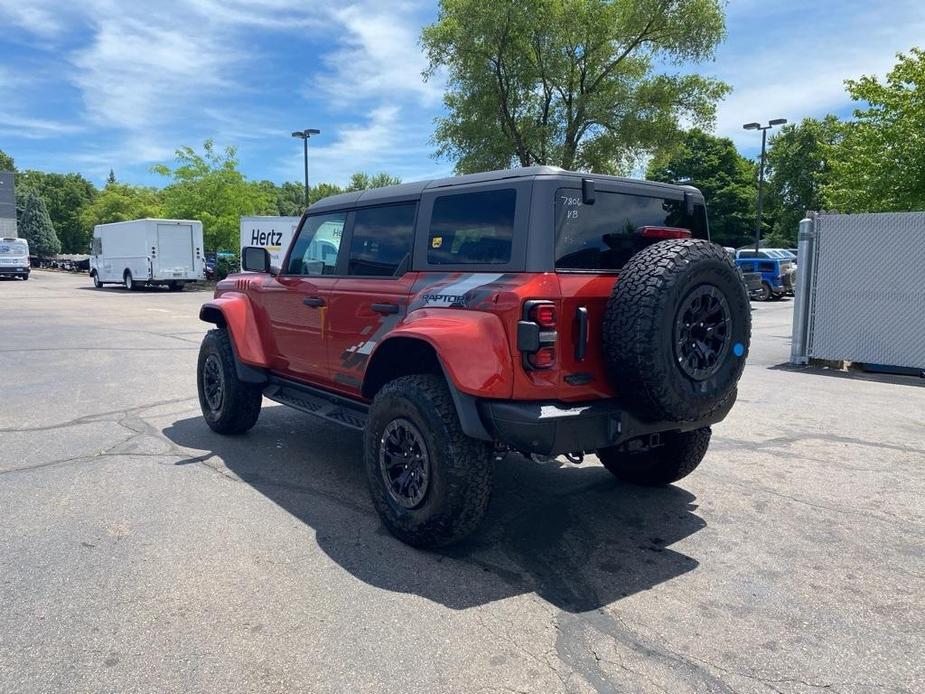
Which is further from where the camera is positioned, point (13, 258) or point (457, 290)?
point (13, 258)

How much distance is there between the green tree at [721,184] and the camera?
5062 centimetres

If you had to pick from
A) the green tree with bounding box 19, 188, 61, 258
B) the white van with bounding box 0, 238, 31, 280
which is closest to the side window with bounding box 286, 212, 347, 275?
the white van with bounding box 0, 238, 31, 280

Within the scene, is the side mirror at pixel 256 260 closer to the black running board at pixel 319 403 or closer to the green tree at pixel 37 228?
the black running board at pixel 319 403

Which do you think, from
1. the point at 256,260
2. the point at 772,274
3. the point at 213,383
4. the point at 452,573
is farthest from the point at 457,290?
the point at 772,274

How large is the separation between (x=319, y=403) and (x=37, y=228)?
277 feet

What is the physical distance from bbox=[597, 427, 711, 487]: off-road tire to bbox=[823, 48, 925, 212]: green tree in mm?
12819

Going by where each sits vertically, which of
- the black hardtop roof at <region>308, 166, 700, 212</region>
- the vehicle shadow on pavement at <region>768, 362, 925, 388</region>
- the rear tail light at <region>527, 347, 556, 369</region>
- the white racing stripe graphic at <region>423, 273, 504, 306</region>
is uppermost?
the black hardtop roof at <region>308, 166, 700, 212</region>

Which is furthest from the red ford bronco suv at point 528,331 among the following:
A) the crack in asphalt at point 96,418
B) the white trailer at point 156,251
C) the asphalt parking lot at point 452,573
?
the white trailer at point 156,251

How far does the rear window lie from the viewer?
3.71m

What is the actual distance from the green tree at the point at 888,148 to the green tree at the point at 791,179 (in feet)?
120

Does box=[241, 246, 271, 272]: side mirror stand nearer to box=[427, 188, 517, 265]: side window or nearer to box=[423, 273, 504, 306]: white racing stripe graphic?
box=[427, 188, 517, 265]: side window

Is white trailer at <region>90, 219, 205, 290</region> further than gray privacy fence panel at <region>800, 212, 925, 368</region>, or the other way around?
white trailer at <region>90, 219, 205, 290</region>

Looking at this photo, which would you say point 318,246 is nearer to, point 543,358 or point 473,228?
point 473,228

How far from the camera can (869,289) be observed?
10281 millimetres
